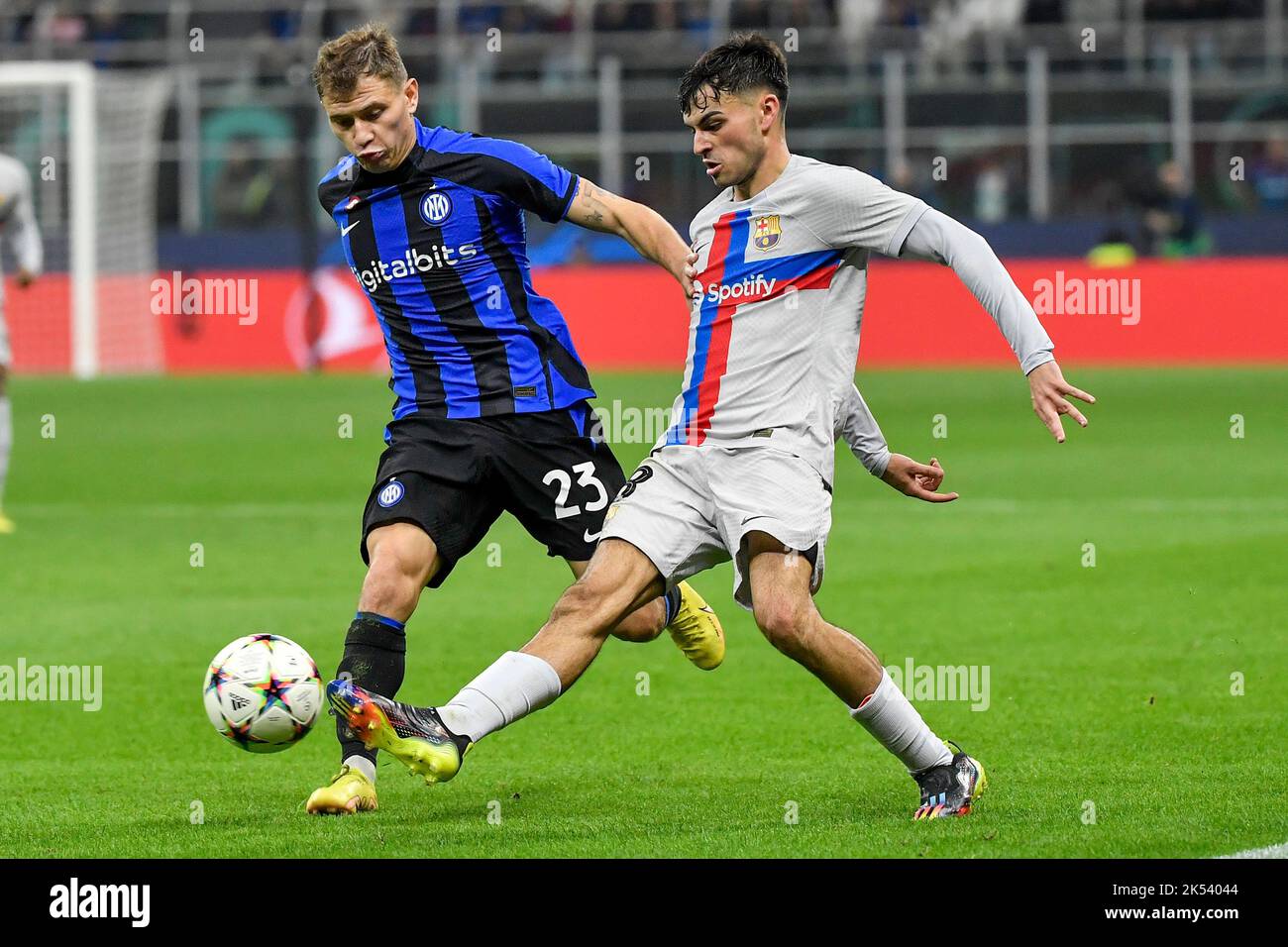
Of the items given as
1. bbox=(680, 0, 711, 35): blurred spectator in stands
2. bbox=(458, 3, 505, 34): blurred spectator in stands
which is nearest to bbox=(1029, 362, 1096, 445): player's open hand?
bbox=(680, 0, 711, 35): blurred spectator in stands

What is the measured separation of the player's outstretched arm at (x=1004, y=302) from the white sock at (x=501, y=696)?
141 centimetres

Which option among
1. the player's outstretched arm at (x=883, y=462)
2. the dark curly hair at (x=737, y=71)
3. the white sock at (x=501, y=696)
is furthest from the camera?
the player's outstretched arm at (x=883, y=462)

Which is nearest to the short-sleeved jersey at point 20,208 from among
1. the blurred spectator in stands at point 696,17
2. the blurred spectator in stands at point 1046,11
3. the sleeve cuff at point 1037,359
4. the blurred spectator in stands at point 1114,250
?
the sleeve cuff at point 1037,359

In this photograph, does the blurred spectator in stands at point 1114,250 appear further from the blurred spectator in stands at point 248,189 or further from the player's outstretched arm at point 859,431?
the player's outstretched arm at point 859,431

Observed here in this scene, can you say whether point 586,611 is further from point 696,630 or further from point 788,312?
point 696,630

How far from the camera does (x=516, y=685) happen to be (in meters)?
5.31

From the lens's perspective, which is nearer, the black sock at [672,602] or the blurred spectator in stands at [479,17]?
the black sock at [672,602]

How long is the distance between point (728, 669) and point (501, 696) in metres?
3.12

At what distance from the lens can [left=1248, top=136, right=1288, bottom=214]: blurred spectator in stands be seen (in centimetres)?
2758

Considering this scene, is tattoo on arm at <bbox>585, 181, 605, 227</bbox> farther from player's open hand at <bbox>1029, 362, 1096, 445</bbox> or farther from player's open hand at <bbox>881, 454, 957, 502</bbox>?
player's open hand at <bbox>1029, 362, 1096, 445</bbox>

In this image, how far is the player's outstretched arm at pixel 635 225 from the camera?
19.6ft

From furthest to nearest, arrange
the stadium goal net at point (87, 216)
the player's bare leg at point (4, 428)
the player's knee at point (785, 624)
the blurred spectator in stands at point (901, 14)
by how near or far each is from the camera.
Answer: the blurred spectator in stands at point (901, 14) < the stadium goal net at point (87, 216) < the player's bare leg at point (4, 428) < the player's knee at point (785, 624)

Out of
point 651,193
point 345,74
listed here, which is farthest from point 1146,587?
point 651,193

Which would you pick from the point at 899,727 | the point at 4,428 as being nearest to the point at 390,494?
the point at 899,727
